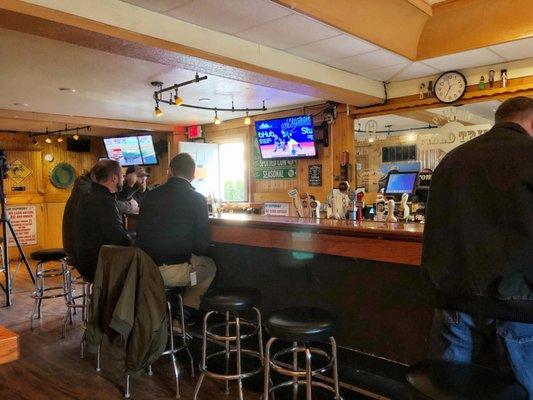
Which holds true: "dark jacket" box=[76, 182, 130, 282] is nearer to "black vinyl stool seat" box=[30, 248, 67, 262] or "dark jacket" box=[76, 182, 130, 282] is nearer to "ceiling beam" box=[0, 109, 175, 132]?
"black vinyl stool seat" box=[30, 248, 67, 262]

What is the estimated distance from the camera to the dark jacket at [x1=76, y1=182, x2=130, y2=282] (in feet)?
10.0

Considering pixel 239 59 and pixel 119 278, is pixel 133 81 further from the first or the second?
pixel 119 278

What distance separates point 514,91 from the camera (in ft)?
13.3

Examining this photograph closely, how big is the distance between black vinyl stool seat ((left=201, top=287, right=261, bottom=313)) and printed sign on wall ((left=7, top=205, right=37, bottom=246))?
287 inches

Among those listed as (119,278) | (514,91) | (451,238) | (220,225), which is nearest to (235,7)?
(220,225)

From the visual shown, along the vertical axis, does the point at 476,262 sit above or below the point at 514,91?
below

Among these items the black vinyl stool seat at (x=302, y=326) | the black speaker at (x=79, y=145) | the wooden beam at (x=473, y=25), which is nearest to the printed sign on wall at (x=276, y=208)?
the wooden beam at (x=473, y=25)

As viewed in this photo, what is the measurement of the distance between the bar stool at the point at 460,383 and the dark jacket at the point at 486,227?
0.20 m

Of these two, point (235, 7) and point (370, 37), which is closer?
point (235, 7)

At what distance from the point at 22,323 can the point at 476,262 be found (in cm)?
439

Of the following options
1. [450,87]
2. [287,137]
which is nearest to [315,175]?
[287,137]

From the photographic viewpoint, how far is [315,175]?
6.17 metres

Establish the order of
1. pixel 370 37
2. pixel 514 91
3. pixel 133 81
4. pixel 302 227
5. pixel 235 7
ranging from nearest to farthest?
pixel 302 227 < pixel 235 7 < pixel 370 37 < pixel 514 91 < pixel 133 81

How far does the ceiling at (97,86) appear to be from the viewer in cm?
367
